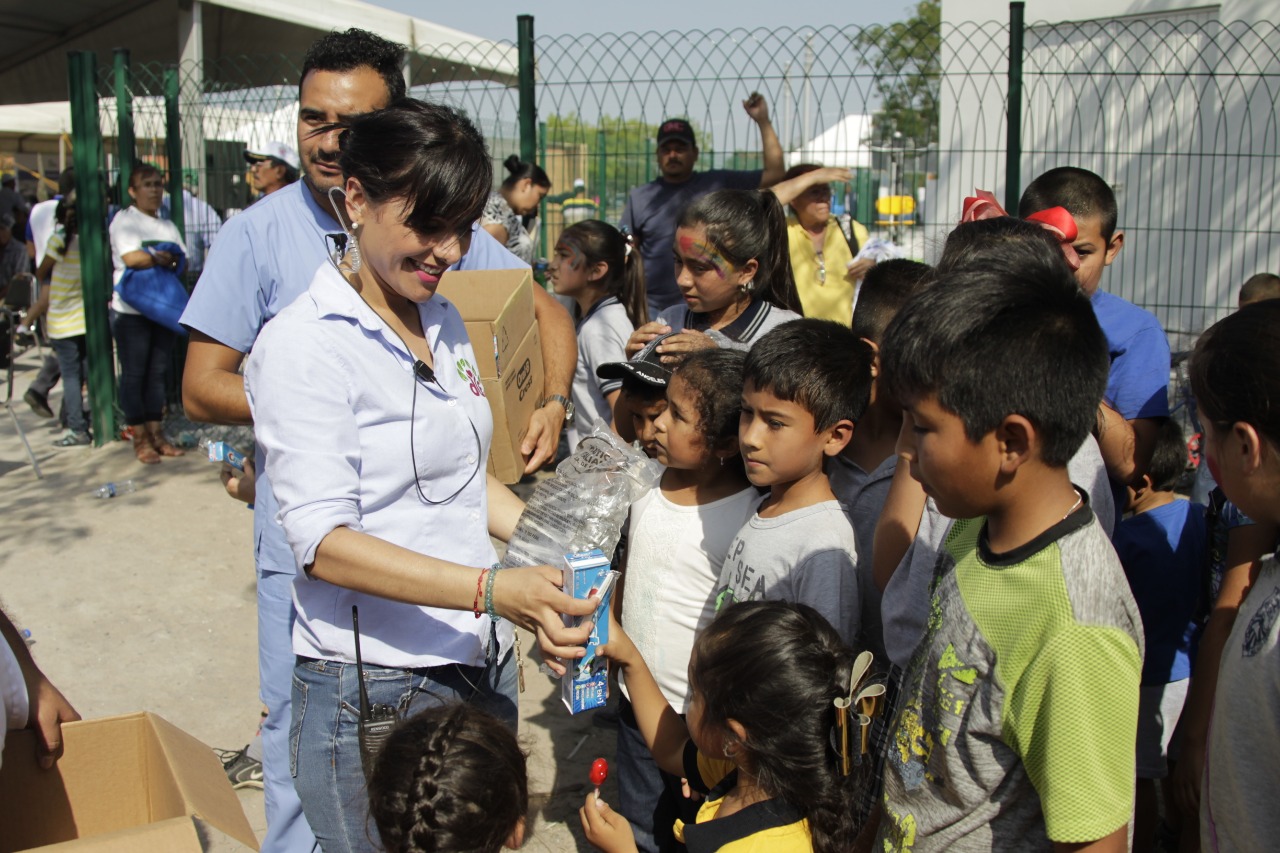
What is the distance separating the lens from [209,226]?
28.1 ft

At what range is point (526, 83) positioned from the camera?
6969 millimetres

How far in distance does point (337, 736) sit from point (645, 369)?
1398 mm

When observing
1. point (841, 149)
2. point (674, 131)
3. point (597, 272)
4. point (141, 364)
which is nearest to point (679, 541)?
point (597, 272)

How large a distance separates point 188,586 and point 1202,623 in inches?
196

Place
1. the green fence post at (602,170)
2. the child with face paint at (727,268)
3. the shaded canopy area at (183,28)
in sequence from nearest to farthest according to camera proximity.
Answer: the child with face paint at (727,268), the green fence post at (602,170), the shaded canopy area at (183,28)

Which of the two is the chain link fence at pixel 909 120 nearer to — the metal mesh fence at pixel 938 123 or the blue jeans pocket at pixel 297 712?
the metal mesh fence at pixel 938 123

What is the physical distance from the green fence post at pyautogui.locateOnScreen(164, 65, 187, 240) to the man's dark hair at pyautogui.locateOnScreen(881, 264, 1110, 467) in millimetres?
7827

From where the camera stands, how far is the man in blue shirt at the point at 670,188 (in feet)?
20.2

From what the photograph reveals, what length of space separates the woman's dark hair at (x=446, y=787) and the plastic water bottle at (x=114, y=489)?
638 centimetres

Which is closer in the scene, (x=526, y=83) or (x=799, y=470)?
(x=799, y=470)

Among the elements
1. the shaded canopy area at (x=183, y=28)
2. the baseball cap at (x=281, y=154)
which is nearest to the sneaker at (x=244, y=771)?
the baseball cap at (x=281, y=154)

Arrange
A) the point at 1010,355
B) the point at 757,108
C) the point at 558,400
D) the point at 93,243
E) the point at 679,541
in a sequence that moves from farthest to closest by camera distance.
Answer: the point at 93,243
the point at 757,108
the point at 558,400
the point at 679,541
the point at 1010,355

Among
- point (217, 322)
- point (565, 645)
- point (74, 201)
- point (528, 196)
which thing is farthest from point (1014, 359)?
point (74, 201)

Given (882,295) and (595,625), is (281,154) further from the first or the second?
(595,625)
